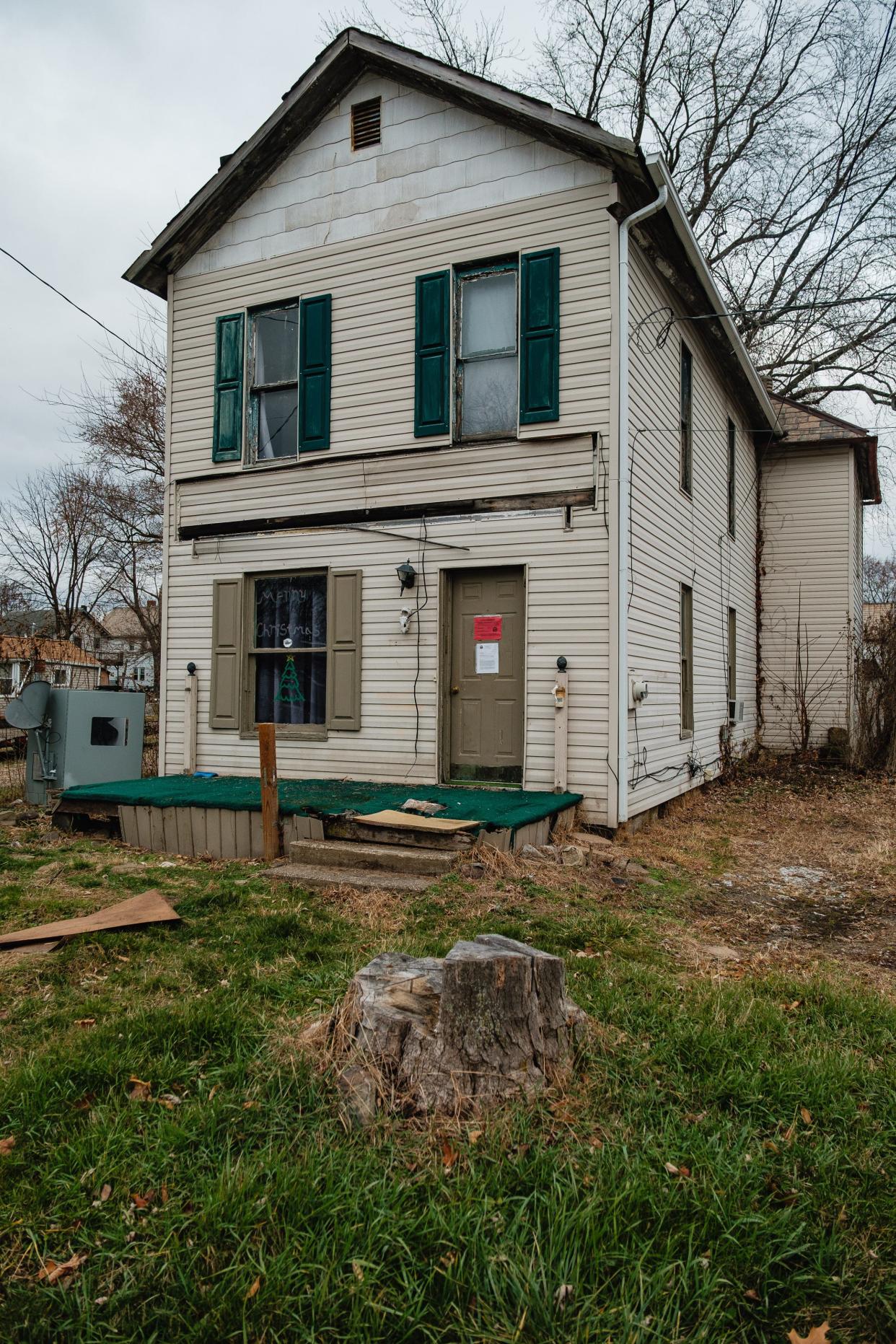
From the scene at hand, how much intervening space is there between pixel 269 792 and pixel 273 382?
4951mm

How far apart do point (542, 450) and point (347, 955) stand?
5.17 m

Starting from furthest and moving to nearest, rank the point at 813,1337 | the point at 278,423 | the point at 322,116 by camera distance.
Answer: the point at 278,423 < the point at 322,116 < the point at 813,1337

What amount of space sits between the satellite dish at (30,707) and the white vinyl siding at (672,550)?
19.8ft

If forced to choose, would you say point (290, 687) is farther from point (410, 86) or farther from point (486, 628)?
point (410, 86)

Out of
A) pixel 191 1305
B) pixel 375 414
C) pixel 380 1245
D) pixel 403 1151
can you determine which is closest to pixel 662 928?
pixel 403 1151

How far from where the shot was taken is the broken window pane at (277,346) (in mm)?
9211

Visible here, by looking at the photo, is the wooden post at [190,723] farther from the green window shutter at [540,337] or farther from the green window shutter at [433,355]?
the green window shutter at [540,337]

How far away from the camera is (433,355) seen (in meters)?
8.26

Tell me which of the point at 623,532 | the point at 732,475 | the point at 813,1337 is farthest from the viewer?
the point at 732,475

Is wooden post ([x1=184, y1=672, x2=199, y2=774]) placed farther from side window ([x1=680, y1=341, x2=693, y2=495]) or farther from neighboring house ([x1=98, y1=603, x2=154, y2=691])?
neighboring house ([x1=98, y1=603, x2=154, y2=691])

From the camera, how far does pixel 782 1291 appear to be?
1907 millimetres

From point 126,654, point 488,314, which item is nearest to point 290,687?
point 488,314

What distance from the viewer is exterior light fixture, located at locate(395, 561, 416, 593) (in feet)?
26.8

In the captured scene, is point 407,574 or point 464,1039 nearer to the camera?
point 464,1039
